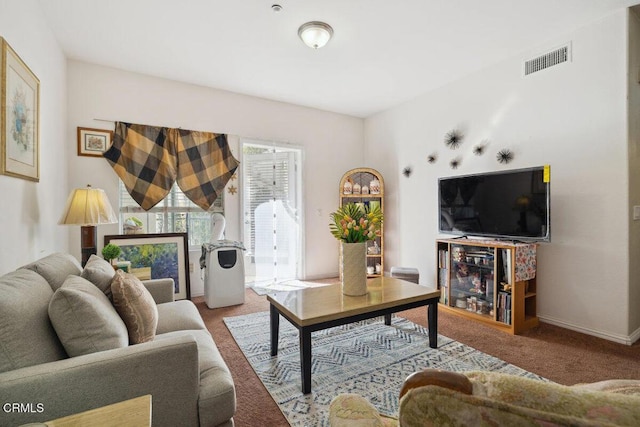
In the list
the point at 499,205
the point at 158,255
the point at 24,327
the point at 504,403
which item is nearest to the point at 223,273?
the point at 158,255

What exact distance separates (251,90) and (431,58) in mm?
2305

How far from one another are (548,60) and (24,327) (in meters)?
4.22

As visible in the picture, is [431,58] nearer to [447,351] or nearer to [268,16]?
[268,16]

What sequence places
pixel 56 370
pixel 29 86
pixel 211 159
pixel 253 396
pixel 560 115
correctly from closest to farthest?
pixel 56 370
pixel 253 396
pixel 29 86
pixel 560 115
pixel 211 159

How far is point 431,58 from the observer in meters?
3.16

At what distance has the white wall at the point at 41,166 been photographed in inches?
67.9

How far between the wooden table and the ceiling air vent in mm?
3944

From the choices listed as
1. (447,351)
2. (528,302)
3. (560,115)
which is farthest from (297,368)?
(560,115)

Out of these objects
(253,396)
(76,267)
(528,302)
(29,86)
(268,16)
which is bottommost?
(253,396)

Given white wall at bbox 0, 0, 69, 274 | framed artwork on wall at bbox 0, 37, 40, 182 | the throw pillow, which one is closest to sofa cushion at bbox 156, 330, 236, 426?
the throw pillow

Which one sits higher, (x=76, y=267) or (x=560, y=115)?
(x=560, y=115)

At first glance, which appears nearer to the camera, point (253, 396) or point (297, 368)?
point (253, 396)

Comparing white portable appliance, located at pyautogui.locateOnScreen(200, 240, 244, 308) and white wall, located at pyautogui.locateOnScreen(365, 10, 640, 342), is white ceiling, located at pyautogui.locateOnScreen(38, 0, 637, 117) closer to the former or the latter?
white wall, located at pyautogui.locateOnScreen(365, 10, 640, 342)

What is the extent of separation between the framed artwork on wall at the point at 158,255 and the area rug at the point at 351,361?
107cm
